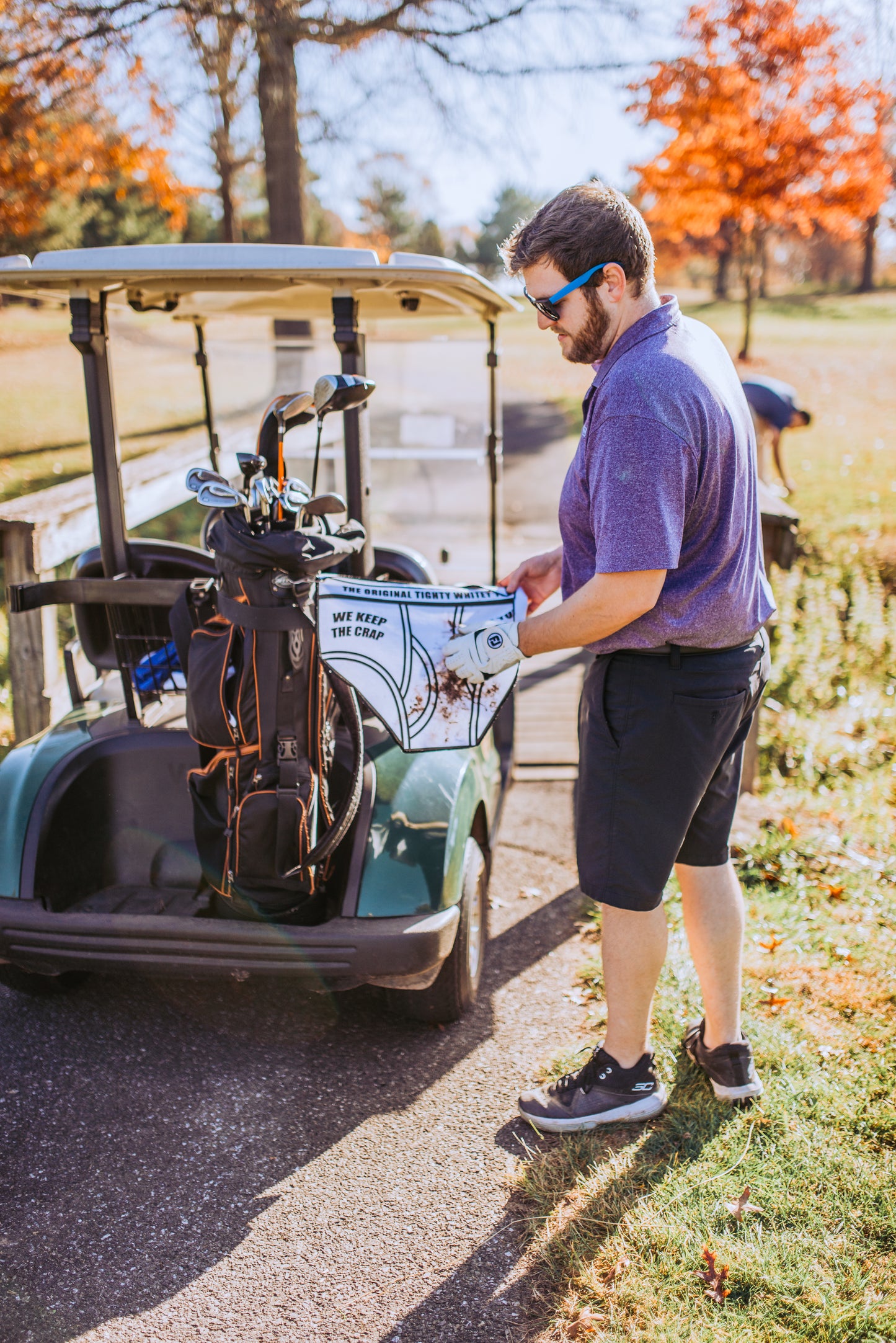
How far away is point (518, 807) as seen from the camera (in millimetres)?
4180

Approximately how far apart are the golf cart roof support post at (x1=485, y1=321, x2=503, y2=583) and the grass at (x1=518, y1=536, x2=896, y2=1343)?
1391 mm

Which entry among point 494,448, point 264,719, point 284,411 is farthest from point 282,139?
point 264,719

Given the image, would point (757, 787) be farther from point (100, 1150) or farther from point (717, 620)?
point (100, 1150)

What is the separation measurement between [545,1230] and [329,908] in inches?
34.0

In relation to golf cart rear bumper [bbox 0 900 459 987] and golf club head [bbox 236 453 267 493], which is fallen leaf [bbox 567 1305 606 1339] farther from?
golf club head [bbox 236 453 267 493]

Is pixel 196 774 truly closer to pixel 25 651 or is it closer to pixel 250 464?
pixel 250 464

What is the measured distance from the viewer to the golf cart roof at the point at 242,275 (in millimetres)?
2379

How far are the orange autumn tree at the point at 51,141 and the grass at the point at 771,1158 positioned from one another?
8088 millimetres

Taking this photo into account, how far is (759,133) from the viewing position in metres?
11.7

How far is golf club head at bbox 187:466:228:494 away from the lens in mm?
Answer: 2193

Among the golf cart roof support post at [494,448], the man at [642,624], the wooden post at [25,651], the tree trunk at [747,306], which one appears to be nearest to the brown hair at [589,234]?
the man at [642,624]

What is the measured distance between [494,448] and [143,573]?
1.51 m

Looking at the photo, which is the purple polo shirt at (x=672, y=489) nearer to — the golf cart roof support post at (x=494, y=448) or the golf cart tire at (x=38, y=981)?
the golf cart roof support post at (x=494, y=448)

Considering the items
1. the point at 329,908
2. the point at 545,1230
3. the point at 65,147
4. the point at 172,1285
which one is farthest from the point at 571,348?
the point at 65,147
